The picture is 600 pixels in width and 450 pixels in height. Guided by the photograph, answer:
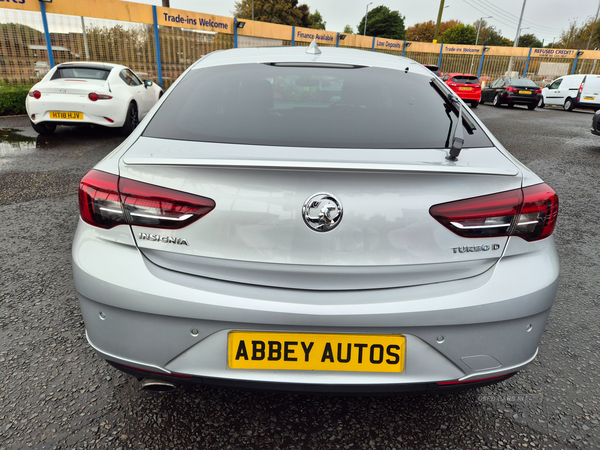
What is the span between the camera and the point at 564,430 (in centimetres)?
181

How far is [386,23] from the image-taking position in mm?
72875

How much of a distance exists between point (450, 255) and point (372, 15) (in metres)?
82.3

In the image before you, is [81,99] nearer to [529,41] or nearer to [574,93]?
[574,93]

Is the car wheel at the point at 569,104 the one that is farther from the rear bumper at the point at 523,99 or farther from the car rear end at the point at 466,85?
the car rear end at the point at 466,85

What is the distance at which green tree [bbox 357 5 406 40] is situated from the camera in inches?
2859

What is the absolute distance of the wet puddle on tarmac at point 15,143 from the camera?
22.6ft

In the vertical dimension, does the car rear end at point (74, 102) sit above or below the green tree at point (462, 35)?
below

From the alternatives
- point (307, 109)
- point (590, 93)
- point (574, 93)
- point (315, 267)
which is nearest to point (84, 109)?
point (307, 109)

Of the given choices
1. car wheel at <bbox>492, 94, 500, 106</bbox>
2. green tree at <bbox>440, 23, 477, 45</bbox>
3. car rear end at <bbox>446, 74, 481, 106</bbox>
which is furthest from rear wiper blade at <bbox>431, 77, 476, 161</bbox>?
green tree at <bbox>440, 23, 477, 45</bbox>

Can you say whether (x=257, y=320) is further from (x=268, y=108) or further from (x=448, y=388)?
(x=268, y=108)

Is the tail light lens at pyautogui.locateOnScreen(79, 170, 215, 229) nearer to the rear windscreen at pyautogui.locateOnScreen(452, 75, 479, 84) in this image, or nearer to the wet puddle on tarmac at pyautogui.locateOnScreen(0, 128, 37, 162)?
the wet puddle on tarmac at pyautogui.locateOnScreen(0, 128, 37, 162)

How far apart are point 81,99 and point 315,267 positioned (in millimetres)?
7570

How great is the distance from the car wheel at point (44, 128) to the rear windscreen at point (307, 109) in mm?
7324

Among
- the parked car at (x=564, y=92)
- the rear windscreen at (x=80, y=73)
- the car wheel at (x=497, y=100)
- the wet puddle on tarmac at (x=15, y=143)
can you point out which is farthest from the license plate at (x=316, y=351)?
the car wheel at (x=497, y=100)
